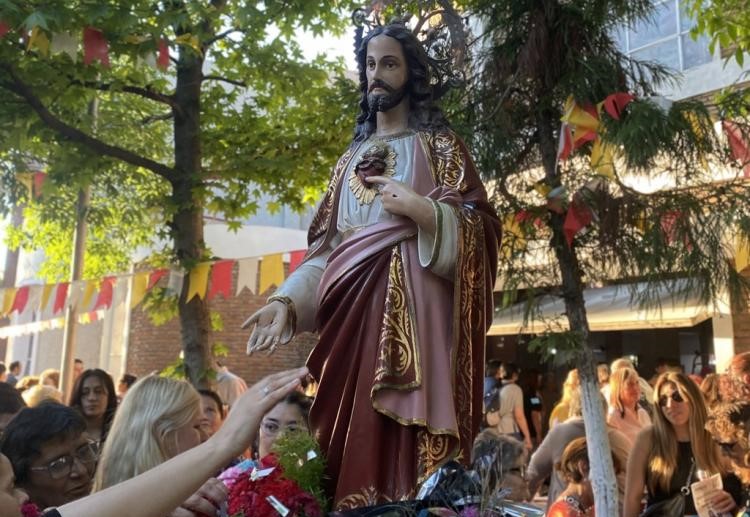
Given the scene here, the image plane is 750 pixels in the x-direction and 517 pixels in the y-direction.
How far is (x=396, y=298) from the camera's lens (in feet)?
8.16

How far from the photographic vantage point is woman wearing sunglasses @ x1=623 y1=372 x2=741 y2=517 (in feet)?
13.0

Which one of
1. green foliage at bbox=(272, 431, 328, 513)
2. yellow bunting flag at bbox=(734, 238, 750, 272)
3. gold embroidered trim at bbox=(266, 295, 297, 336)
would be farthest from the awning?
green foliage at bbox=(272, 431, 328, 513)

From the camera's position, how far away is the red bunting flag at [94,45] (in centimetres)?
593

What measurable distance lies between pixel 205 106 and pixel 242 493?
6.81 m

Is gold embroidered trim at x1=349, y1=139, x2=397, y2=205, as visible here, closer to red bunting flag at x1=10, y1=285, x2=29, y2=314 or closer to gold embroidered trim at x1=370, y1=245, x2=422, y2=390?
gold embroidered trim at x1=370, y1=245, x2=422, y2=390

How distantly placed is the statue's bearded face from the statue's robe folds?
0.20 metres

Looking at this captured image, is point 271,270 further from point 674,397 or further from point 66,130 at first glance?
point 674,397

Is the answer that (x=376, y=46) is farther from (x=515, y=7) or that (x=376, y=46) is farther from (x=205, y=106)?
(x=205, y=106)

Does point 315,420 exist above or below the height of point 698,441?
above

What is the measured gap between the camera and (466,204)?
268cm

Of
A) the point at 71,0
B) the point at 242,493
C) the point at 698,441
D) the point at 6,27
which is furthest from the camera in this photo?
the point at 71,0

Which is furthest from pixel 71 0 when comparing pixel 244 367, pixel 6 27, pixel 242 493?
pixel 244 367

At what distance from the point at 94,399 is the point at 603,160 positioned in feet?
12.4

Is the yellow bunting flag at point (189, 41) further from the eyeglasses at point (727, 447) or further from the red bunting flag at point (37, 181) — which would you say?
the eyeglasses at point (727, 447)
